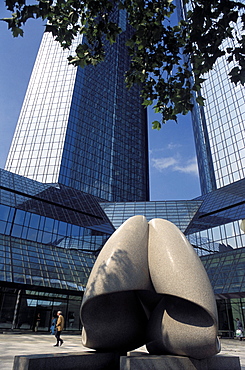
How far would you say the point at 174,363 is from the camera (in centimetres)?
562

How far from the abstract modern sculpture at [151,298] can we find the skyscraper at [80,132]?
63911 mm

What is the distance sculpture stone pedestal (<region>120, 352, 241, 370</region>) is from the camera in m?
5.27

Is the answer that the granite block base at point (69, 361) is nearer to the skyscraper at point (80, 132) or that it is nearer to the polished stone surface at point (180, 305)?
the polished stone surface at point (180, 305)

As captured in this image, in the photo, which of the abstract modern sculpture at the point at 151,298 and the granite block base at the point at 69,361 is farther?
the abstract modern sculpture at the point at 151,298

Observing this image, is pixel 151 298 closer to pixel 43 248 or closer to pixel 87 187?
pixel 43 248

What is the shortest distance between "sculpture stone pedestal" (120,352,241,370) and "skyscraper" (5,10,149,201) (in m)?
65.4

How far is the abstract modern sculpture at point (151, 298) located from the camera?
5996mm

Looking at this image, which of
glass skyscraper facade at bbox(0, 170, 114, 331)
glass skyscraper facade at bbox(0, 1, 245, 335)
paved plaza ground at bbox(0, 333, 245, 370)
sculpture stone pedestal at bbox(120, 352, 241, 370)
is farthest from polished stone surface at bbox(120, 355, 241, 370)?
glass skyscraper facade at bbox(0, 170, 114, 331)

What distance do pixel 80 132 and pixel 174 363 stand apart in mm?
76749

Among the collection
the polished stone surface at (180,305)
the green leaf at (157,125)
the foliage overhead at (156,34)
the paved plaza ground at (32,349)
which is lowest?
the paved plaza ground at (32,349)

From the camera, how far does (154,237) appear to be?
7.40 m

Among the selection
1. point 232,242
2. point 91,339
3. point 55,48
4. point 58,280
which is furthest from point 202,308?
point 55,48

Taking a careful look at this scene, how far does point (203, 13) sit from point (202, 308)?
6.28 meters

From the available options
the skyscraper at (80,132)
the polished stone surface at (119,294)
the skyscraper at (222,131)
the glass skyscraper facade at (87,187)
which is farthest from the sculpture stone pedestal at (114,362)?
the skyscraper at (222,131)
